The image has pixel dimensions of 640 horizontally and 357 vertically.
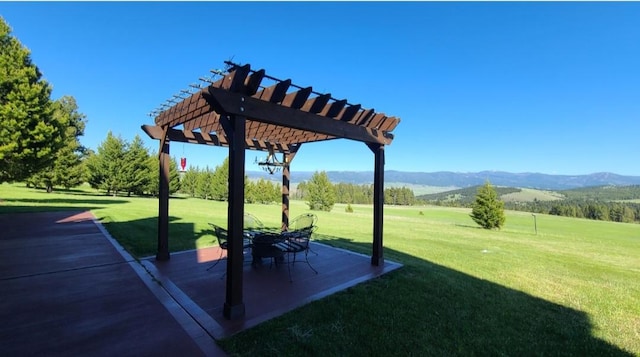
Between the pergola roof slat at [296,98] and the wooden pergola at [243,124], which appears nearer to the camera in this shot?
the wooden pergola at [243,124]

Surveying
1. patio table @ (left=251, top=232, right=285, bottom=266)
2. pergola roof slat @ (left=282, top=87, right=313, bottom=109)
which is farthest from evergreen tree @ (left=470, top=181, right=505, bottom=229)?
pergola roof slat @ (left=282, top=87, right=313, bottom=109)

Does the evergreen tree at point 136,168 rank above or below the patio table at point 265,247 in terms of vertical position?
above

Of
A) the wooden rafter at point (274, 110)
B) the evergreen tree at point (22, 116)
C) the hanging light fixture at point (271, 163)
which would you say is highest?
the evergreen tree at point (22, 116)

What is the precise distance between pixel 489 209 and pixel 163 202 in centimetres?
2134

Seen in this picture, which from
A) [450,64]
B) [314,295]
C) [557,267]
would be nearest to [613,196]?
[450,64]

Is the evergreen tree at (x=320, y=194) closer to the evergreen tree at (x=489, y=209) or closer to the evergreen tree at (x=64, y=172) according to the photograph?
the evergreen tree at (x=489, y=209)

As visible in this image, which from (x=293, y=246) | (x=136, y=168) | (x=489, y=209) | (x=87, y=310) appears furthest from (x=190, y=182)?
(x=87, y=310)

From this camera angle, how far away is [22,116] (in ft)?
40.5

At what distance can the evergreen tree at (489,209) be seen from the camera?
20641mm

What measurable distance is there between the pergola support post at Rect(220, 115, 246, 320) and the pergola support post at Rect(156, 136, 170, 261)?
116 inches

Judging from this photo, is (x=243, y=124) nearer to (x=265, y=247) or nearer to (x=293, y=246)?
(x=265, y=247)

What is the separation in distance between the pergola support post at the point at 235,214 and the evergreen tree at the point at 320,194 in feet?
104

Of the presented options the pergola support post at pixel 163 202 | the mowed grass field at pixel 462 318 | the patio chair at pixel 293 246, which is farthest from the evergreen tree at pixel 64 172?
the mowed grass field at pixel 462 318

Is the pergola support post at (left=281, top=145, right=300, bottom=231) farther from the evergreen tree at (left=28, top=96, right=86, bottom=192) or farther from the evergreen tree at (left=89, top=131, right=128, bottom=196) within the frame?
the evergreen tree at (left=89, top=131, right=128, bottom=196)
